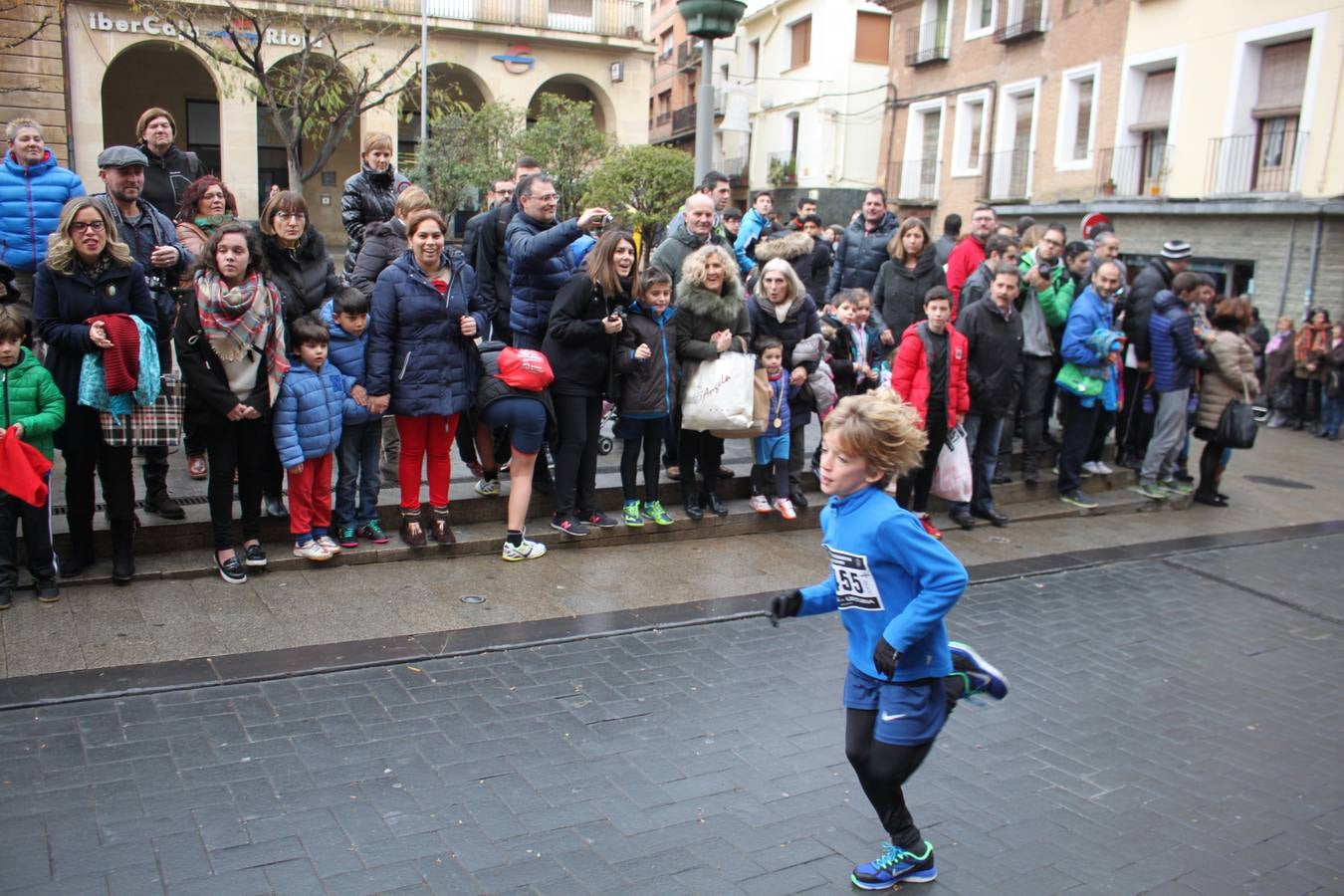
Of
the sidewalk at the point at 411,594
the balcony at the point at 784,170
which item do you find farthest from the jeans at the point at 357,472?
the balcony at the point at 784,170

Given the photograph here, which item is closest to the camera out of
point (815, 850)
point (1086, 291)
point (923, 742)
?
point (923, 742)

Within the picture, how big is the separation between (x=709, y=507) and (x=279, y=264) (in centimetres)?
363

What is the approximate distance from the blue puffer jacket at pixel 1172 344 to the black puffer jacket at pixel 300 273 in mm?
7367

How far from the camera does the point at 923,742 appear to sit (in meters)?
3.70

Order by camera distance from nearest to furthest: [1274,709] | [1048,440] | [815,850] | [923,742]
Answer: [923,742]
[815,850]
[1274,709]
[1048,440]

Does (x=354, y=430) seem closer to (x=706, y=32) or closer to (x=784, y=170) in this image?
(x=706, y=32)

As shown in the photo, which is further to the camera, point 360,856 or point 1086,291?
point 1086,291

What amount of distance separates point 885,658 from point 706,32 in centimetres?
754

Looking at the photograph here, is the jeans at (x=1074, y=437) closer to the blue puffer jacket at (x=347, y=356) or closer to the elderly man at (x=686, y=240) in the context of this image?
the elderly man at (x=686, y=240)

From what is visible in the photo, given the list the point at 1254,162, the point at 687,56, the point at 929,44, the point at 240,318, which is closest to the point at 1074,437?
the point at 240,318

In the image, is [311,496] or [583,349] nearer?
[311,496]

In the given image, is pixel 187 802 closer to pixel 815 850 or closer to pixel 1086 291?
pixel 815 850

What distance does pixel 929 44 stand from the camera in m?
28.4

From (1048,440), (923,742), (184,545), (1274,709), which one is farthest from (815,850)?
(1048,440)
